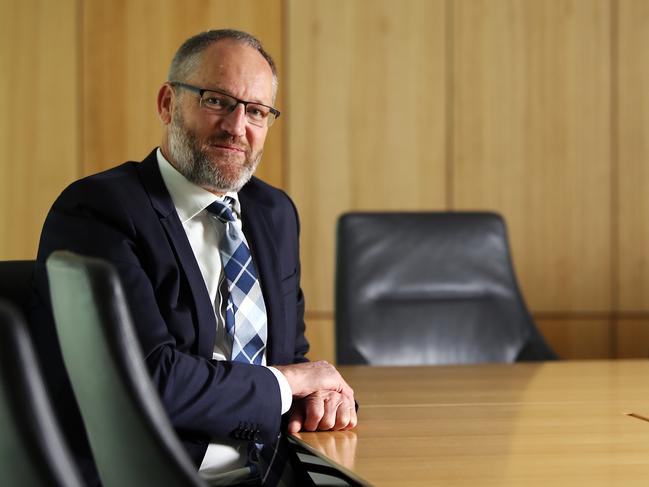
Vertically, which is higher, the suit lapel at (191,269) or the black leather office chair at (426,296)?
the suit lapel at (191,269)

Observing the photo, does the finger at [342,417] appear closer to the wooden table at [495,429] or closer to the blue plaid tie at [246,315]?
the wooden table at [495,429]

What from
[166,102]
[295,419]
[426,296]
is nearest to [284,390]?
[295,419]

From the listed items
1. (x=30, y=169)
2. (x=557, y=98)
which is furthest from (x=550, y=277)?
(x=30, y=169)

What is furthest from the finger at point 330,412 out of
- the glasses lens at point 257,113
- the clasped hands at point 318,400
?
the glasses lens at point 257,113

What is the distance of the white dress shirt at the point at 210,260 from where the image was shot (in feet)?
6.24

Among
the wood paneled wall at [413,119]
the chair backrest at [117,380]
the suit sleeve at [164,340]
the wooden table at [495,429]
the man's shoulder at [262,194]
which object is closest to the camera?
the chair backrest at [117,380]

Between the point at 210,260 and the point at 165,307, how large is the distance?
0.69 ft

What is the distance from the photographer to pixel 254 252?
2207 millimetres

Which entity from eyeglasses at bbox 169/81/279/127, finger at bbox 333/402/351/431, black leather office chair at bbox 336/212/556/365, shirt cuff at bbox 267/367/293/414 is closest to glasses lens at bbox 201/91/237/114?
eyeglasses at bbox 169/81/279/127

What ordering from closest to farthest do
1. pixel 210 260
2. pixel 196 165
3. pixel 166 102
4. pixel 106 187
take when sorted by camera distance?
pixel 106 187 < pixel 210 260 < pixel 196 165 < pixel 166 102

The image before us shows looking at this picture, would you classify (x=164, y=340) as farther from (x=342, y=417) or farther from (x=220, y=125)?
(x=220, y=125)

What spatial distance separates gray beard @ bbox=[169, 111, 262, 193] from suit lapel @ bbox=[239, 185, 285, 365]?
0.25 ft

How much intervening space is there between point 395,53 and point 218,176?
297 cm

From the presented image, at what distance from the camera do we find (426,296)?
10.8 ft
